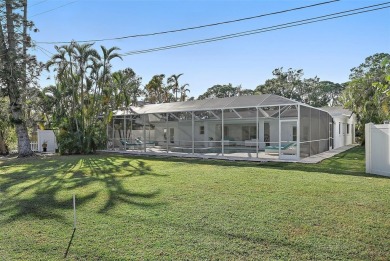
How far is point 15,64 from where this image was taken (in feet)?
57.9

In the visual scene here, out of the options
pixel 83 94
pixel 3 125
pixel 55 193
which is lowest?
pixel 55 193

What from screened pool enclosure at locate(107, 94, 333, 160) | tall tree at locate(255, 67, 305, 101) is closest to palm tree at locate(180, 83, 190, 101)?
tall tree at locate(255, 67, 305, 101)

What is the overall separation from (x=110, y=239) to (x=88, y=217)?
1.39m

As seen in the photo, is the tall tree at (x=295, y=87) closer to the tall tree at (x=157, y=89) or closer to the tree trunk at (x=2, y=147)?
the tall tree at (x=157, y=89)

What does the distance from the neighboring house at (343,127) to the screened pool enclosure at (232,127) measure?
7.27 ft

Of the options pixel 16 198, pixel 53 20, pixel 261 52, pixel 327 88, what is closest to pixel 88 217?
pixel 16 198

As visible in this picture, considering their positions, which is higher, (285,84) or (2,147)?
(285,84)

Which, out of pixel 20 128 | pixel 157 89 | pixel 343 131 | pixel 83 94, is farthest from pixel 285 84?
pixel 20 128

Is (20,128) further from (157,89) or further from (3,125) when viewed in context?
(157,89)

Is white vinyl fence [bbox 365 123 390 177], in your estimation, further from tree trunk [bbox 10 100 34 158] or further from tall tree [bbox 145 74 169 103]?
tall tree [bbox 145 74 169 103]

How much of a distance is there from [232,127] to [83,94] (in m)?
13.3

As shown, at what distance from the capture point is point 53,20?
62.2ft

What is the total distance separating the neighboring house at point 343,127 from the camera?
2473 centimetres

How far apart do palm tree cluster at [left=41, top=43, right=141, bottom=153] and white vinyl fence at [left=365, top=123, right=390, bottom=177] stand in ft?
55.2
